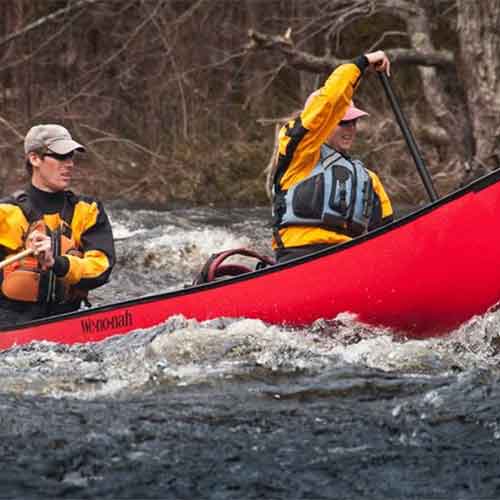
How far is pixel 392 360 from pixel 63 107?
10.2m

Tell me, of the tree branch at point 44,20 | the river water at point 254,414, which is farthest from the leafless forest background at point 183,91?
the river water at point 254,414

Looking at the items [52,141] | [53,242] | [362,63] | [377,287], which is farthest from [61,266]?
[362,63]

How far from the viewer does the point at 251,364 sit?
550cm

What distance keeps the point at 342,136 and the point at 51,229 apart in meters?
1.50

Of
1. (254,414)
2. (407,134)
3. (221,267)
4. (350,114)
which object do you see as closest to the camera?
(254,414)

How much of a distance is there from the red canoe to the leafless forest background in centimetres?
743

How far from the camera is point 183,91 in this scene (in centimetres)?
1542

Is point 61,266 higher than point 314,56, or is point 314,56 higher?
point 314,56

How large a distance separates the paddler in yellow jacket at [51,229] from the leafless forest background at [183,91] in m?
7.32

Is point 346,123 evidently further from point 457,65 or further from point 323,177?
point 457,65

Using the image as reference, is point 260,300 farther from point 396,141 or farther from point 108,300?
point 396,141

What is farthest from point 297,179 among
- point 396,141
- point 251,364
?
point 396,141

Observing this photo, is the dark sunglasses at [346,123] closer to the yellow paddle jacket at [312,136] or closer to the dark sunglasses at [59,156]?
the yellow paddle jacket at [312,136]

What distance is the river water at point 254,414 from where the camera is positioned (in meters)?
4.19
